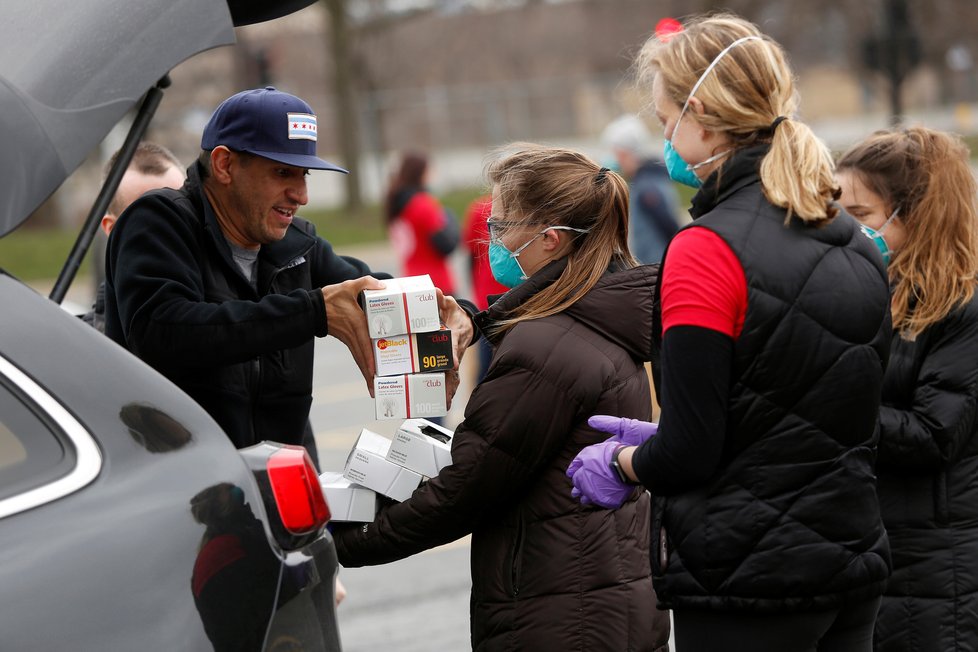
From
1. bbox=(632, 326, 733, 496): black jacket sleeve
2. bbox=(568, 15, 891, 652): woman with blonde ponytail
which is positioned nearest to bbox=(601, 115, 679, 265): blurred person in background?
bbox=(568, 15, 891, 652): woman with blonde ponytail

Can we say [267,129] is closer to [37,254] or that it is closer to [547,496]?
[547,496]

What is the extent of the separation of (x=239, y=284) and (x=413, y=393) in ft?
1.68

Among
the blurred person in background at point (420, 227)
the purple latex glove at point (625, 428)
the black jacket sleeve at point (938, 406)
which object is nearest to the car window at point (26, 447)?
the purple latex glove at point (625, 428)

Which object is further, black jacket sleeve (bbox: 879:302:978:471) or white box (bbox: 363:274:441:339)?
black jacket sleeve (bbox: 879:302:978:471)

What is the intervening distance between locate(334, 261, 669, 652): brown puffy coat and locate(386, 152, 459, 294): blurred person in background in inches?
242

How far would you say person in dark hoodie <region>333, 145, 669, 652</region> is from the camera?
9.69 feet

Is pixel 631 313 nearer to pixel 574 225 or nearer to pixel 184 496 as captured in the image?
pixel 574 225

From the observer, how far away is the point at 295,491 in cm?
254

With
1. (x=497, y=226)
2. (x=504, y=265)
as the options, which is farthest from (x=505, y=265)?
(x=497, y=226)

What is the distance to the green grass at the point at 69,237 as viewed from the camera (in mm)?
22078

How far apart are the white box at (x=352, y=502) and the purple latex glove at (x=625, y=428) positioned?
60 centimetres

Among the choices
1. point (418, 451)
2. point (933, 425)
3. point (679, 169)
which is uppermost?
point (679, 169)

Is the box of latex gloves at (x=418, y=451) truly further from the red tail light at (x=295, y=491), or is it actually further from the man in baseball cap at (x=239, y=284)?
the red tail light at (x=295, y=491)

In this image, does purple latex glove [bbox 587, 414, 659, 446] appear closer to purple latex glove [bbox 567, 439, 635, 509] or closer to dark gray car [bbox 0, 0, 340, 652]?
purple latex glove [bbox 567, 439, 635, 509]
